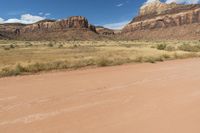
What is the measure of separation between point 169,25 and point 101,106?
417ft

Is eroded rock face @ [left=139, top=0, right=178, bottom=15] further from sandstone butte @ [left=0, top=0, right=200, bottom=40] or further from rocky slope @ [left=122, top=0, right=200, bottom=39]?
sandstone butte @ [left=0, top=0, right=200, bottom=40]

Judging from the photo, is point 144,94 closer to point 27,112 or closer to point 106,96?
point 106,96

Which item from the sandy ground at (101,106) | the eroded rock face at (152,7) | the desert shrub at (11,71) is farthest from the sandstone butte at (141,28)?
the sandy ground at (101,106)

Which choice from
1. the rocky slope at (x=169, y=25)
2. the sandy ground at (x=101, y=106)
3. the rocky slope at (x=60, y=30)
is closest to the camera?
the sandy ground at (x=101, y=106)

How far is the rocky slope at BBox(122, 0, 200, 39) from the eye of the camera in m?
111

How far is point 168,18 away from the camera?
433ft

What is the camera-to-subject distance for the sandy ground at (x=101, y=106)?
18.7 ft

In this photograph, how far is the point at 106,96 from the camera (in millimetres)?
8469

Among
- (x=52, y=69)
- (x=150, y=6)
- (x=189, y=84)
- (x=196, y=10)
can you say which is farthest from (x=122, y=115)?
(x=150, y=6)

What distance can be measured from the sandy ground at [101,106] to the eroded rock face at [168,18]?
11392 cm

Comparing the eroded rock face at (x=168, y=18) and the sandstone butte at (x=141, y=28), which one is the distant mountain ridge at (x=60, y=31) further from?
the eroded rock face at (x=168, y=18)

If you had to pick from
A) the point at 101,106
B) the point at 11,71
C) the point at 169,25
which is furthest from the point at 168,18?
the point at 101,106

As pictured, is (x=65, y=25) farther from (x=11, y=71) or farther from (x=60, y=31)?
(x=11, y=71)

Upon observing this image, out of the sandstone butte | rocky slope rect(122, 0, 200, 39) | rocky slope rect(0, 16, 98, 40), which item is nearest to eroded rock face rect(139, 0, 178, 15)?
rocky slope rect(122, 0, 200, 39)
